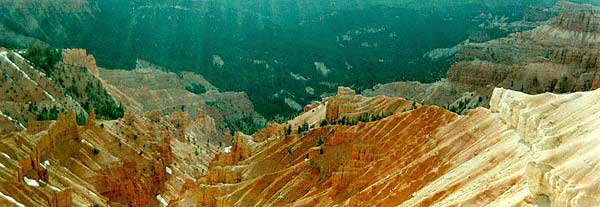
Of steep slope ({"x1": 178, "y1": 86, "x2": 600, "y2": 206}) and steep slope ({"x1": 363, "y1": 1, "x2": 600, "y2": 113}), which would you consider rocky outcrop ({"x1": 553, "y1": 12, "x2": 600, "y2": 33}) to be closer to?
steep slope ({"x1": 363, "y1": 1, "x2": 600, "y2": 113})

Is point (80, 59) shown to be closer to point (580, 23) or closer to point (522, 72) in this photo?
point (522, 72)

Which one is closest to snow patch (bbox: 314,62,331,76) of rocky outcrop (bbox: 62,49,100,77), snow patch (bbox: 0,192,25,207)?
rocky outcrop (bbox: 62,49,100,77)

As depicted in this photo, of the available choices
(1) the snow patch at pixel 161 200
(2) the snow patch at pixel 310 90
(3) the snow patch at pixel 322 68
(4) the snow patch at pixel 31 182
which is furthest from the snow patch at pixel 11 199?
(3) the snow patch at pixel 322 68

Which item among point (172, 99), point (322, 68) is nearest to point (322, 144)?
point (172, 99)

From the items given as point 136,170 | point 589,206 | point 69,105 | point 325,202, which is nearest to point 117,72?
point 69,105

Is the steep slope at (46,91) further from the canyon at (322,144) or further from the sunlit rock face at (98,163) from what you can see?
the sunlit rock face at (98,163)

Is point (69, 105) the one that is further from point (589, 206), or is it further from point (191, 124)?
point (589, 206)

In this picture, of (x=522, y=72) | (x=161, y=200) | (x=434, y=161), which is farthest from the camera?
(x=522, y=72)
